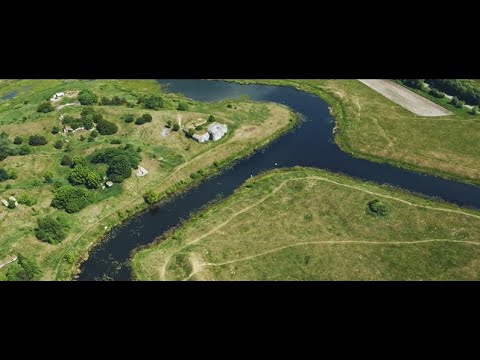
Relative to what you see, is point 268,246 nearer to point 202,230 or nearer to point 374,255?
point 202,230

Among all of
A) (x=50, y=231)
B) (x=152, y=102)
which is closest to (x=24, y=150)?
(x=50, y=231)

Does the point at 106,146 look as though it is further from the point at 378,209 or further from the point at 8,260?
the point at 378,209

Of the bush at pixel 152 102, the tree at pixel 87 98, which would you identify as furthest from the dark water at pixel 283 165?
the tree at pixel 87 98

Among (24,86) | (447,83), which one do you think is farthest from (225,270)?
(24,86)

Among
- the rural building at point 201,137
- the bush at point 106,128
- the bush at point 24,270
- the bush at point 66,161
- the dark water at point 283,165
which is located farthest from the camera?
the bush at point 106,128

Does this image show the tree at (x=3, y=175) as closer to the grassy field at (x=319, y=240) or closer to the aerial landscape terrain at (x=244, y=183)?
the aerial landscape terrain at (x=244, y=183)

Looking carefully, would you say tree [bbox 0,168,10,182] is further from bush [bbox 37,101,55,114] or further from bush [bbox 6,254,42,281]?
bush [bbox 37,101,55,114]

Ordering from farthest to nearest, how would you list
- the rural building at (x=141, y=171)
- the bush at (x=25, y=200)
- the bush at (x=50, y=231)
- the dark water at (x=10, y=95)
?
the dark water at (x=10, y=95), the rural building at (x=141, y=171), the bush at (x=25, y=200), the bush at (x=50, y=231)
